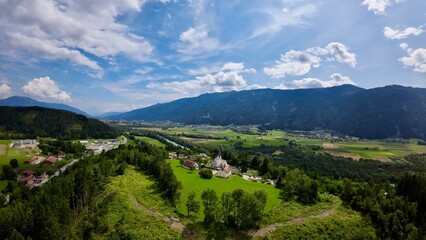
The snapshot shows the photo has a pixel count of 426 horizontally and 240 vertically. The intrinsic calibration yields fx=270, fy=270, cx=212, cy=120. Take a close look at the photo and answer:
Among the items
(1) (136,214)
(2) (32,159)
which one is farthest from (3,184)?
(1) (136,214)

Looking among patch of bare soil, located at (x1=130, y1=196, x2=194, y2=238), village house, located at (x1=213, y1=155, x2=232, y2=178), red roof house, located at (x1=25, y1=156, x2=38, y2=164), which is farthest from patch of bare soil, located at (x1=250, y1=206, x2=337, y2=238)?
red roof house, located at (x1=25, y1=156, x2=38, y2=164)

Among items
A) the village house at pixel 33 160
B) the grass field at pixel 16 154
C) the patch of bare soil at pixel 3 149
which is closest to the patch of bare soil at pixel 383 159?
the village house at pixel 33 160

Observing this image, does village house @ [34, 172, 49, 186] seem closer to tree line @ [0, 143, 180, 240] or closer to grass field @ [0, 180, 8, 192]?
grass field @ [0, 180, 8, 192]

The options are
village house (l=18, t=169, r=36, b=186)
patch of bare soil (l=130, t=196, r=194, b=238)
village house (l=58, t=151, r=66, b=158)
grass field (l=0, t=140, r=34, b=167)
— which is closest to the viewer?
patch of bare soil (l=130, t=196, r=194, b=238)

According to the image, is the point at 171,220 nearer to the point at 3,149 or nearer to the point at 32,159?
the point at 32,159

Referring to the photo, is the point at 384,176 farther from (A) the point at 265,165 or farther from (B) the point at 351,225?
(B) the point at 351,225
